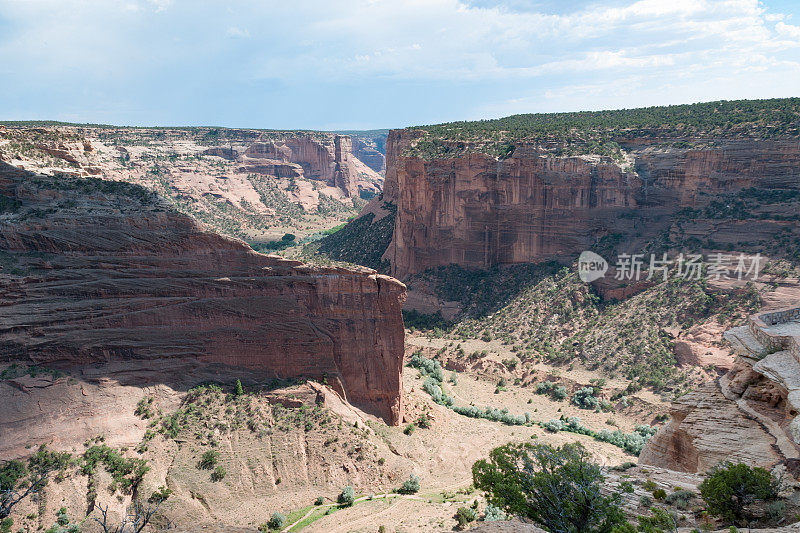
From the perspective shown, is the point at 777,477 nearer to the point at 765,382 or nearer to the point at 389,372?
the point at 765,382

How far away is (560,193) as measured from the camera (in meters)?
58.6

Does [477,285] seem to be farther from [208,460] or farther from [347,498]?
[208,460]

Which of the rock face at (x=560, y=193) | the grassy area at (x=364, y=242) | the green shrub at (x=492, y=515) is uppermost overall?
the rock face at (x=560, y=193)

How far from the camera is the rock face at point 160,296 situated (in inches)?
973

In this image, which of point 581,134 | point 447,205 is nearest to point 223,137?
point 447,205

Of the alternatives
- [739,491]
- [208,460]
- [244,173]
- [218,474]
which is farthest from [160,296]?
[244,173]

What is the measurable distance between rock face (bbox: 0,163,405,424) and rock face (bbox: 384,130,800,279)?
3391 cm

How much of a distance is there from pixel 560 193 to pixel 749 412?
43896mm

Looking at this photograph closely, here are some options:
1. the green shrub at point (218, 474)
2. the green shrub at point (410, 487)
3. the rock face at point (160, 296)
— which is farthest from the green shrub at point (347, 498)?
the rock face at point (160, 296)

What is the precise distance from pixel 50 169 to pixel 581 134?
55.2m

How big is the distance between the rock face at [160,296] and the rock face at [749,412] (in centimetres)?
1650

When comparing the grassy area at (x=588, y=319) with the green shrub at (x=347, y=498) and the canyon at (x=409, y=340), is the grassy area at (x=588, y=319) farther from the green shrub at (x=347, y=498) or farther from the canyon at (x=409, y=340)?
Answer: the green shrub at (x=347, y=498)

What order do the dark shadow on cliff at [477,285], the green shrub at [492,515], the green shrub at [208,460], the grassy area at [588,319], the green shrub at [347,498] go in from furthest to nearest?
the dark shadow on cliff at [477,285]
the grassy area at [588,319]
the green shrub at [347,498]
the green shrub at [208,460]
the green shrub at [492,515]

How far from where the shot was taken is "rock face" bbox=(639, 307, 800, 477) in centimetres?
1563
